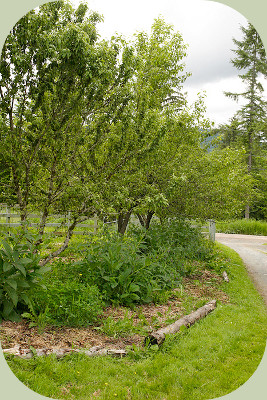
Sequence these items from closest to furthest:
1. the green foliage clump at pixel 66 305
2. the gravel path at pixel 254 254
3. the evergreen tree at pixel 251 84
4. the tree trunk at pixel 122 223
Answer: the evergreen tree at pixel 251 84, the green foliage clump at pixel 66 305, the gravel path at pixel 254 254, the tree trunk at pixel 122 223

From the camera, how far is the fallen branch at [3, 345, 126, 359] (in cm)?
302

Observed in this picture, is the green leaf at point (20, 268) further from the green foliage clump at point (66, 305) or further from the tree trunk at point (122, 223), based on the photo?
the tree trunk at point (122, 223)

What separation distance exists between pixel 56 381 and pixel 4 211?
349cm

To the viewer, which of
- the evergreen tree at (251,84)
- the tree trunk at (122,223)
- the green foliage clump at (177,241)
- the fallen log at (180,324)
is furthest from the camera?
the tree trunk at (122,223)

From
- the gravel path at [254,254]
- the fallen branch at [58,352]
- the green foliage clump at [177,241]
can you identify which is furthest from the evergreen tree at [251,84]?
the green foliage clump at [177,241]

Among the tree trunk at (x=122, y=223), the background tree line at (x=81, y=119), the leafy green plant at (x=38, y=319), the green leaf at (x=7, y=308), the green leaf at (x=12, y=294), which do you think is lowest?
the leafy green plant at (x=38, y=319)

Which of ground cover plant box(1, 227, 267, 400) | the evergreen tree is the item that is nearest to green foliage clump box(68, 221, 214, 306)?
ground cover plant box(1, 227, 267, 400)

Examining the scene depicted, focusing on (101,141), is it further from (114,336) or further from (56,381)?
(56,381)

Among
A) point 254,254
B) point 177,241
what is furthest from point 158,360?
point 177,241

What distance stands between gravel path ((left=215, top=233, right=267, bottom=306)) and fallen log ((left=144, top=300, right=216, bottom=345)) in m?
0.70

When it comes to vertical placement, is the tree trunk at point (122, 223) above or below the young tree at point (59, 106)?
below

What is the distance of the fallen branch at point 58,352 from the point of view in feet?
9.92

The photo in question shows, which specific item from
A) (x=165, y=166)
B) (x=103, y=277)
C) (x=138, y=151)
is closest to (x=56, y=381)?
(x=103, y=277)

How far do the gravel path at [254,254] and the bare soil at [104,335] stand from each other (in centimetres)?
54
